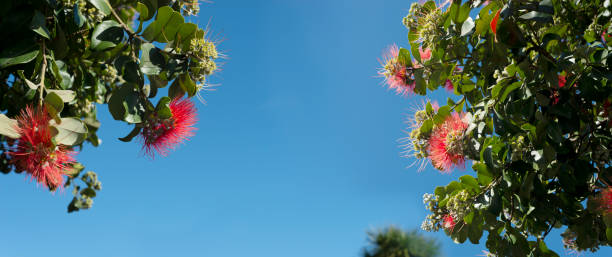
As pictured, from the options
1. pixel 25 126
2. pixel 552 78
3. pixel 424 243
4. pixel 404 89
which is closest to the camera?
pixel 25 126

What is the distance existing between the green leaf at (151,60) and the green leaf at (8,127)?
55cm

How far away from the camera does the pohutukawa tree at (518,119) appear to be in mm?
2080

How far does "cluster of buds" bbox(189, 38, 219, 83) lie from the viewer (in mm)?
2223

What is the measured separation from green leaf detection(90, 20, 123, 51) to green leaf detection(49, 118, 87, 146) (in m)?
0.33

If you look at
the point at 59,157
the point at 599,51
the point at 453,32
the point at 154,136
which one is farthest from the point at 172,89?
the point at 599,51

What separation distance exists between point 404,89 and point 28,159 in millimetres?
2213

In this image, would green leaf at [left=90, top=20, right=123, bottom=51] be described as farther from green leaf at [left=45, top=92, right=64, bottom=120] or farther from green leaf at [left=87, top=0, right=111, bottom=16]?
green leaf at [left=45, top=92, right=64, bottom=120]

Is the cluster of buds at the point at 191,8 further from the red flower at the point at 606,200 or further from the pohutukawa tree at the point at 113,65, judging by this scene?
the red flower at the point at 606,200

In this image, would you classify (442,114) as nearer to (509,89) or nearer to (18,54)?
(509,89)

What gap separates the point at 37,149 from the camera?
189cm

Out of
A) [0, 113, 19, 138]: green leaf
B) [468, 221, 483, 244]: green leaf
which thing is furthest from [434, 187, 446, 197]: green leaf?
[0, 113, 19, 138]: green leaf

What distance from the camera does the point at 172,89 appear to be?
7.64 feet

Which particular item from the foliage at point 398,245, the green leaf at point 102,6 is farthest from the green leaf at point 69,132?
the foliage at point 398,245

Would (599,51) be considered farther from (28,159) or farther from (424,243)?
(424,243)
